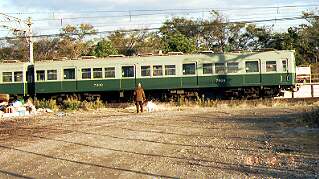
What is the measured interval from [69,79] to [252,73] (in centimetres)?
1064

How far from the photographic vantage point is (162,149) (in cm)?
1109

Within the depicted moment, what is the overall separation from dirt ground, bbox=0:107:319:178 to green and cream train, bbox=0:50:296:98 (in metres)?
10.6

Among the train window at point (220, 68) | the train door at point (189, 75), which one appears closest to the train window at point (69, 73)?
the train door at point (189, 75)

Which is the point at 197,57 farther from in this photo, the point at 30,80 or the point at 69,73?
the point at 30,80

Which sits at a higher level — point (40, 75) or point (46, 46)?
Result: point (46, 46)

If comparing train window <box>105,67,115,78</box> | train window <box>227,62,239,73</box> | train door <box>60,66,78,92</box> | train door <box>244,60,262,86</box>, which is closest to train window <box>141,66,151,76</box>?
train window <box>105,67,115,78</box>

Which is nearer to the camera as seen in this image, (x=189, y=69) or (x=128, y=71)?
(x=189, y=69)

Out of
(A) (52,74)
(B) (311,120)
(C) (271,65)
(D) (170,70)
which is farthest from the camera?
(A) (52,74)

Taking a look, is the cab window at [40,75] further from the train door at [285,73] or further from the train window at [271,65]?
the train door at [285,73]

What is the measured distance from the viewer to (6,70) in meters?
31.0

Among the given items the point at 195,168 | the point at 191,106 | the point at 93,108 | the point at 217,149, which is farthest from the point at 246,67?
the point at 195,168

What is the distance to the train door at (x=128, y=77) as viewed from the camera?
92.9 feet

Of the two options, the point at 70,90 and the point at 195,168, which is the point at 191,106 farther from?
the point at 195,168

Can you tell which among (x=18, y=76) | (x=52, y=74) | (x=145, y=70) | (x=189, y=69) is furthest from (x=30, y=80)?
(x=189, y=69)
